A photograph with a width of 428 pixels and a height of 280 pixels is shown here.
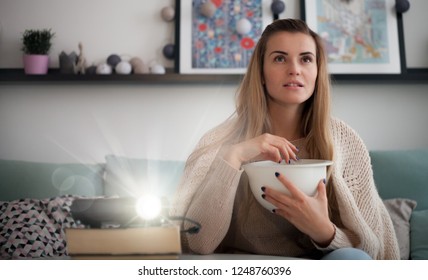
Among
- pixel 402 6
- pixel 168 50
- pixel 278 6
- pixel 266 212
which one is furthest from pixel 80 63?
pixel 402 6

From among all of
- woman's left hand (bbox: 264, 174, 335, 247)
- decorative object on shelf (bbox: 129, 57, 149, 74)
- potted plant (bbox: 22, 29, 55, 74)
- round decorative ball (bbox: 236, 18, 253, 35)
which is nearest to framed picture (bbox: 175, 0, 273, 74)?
round decorative ball (bbox: 236, 18, 253, 35)

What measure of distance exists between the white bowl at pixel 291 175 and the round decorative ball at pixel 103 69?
2.46ft

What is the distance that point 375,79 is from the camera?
47.0 inches

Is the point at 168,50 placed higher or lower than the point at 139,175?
higher

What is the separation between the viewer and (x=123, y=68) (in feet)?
3.84

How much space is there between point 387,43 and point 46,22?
3.10 feet

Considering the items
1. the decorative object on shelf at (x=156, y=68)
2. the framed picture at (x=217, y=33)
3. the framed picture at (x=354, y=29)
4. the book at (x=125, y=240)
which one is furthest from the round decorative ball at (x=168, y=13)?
the book at (x=125, y=240)

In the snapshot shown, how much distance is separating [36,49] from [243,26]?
1.89 ft

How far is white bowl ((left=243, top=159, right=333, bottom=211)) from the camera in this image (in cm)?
49

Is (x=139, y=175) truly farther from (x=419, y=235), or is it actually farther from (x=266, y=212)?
(x=419, y=235)

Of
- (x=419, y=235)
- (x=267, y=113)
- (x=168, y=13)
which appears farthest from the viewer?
(x=168, y=13)

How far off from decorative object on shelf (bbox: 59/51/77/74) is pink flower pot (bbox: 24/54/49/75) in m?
0.04
